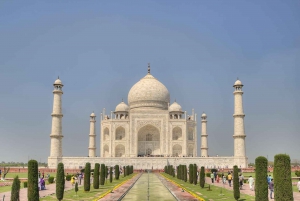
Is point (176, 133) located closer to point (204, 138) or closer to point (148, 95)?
point (204, 138)

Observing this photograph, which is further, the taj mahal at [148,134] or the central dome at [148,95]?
the central dome at [148,95]

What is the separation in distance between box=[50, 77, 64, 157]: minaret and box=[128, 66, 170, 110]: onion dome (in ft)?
35.1

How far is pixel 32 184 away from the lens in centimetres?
1148

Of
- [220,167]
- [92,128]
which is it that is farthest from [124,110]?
[220,167]

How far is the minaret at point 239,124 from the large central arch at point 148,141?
28.2 ft

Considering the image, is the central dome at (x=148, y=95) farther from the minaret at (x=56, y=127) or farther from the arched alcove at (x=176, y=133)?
the minaret at (x=56, y=127)

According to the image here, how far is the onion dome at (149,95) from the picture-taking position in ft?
143

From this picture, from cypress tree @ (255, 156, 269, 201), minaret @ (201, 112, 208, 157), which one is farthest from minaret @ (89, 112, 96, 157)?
cypress tree @ (255, 156, 269, 201)

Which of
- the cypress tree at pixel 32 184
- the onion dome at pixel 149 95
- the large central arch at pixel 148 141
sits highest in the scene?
the onion dome at pixel 149 95

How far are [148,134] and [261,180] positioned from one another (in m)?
30.8

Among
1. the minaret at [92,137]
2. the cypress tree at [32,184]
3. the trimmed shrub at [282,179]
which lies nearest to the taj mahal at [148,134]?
the minaret at [92,137]

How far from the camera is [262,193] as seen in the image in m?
11.0

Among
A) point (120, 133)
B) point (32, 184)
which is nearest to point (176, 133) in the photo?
point (120, 133)

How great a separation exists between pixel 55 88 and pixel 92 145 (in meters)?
9.46
